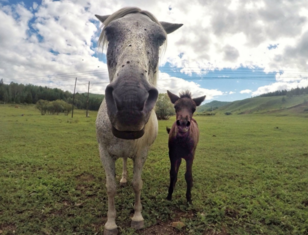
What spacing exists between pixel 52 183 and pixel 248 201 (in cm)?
455

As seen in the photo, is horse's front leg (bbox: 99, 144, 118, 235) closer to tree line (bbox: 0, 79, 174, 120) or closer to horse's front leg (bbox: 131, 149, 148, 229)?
horse's front leg (bbox: 131, 149, 148, 229)

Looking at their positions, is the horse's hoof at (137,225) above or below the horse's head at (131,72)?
below

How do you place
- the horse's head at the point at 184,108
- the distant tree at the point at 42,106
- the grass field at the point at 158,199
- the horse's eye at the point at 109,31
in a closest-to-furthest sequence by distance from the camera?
the horse's eye at the point at 109,31, the grass field at the point at 158,199, the horse's head at the point at 184,108, the distant tree at the point at 42,106

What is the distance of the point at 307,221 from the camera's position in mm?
3342

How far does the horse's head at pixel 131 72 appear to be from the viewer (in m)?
1.58

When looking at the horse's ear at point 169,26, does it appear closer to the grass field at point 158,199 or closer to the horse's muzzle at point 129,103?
the horse's muzzle at point 129,103

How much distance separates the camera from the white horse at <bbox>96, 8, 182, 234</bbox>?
1599 millimetres

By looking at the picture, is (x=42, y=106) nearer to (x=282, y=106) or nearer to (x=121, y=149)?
(x=121, y=149)

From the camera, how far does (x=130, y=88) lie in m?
1.55

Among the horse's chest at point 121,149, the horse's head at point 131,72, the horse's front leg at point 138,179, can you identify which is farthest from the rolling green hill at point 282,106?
the horse's head at point 131,72

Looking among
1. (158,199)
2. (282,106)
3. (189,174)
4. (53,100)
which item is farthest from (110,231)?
(282,106)

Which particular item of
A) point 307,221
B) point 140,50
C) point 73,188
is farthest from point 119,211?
point 307,221

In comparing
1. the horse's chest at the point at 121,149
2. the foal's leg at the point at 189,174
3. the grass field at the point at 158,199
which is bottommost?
the grass field at the point at 158,199

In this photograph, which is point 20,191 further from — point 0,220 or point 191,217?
point 191,217
